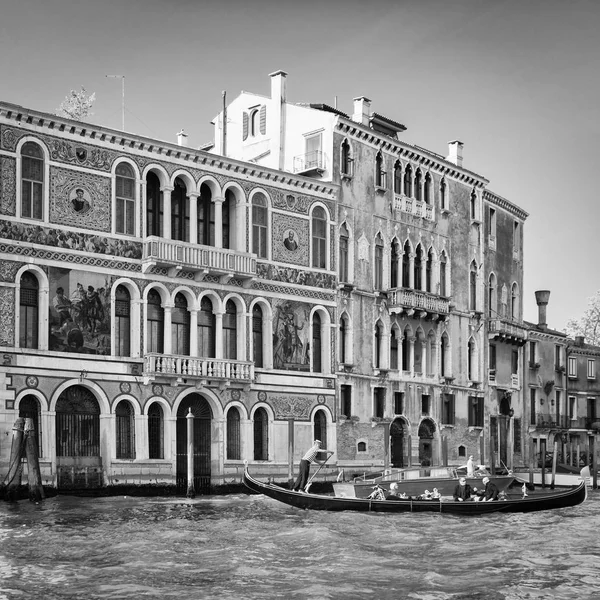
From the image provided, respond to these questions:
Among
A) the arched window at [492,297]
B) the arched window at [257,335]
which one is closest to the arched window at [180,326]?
the arched window at [257,335]

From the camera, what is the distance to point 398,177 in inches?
1427

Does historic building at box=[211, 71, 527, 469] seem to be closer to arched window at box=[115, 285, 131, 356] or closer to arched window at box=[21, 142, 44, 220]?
arched window at box=[115, 285, 131, 356]

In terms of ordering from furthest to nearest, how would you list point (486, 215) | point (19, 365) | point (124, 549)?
point (486, 215) → point (19, 365) → point (124, 549)

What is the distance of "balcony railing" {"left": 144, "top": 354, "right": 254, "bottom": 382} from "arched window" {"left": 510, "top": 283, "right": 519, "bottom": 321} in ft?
53.7

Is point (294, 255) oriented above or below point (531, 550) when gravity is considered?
above

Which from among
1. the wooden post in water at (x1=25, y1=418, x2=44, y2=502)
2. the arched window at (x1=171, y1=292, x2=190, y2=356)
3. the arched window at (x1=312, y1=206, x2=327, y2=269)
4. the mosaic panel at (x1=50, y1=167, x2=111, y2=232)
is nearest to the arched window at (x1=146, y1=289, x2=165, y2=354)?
the arched window at (x1=171, y1=292, x2=190, y2=356)

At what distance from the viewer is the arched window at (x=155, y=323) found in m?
28.2

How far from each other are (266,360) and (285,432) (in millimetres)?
2032

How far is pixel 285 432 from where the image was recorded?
102 feet

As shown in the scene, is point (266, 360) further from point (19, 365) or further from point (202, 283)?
point (19, 365)

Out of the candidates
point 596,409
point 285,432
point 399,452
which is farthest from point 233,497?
point 596,409

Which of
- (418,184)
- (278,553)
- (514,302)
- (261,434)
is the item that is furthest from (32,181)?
Result: (514,302)

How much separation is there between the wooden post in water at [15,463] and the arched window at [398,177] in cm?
1605

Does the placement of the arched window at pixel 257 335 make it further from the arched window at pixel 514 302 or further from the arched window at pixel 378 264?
the arched window at pixel 514 302
